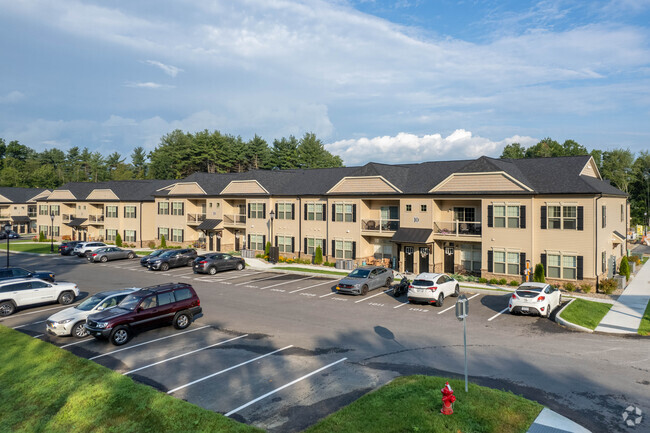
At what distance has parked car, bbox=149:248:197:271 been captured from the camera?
119ft

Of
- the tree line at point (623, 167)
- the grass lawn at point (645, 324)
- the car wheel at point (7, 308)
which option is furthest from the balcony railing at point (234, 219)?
the tree line at point (623, 167)

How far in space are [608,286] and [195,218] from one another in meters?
40.6

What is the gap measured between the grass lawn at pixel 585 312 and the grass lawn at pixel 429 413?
11.1 meters

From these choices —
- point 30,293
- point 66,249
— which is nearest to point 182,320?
point 30,293

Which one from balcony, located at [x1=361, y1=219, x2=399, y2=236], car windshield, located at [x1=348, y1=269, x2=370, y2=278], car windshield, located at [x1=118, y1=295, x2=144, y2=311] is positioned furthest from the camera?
balcony, located at [x1=361, y1=219, x2=399, y2=236]

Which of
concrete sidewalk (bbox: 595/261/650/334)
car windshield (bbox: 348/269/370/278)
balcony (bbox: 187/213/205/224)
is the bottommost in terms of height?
concrete sidewalk (bbox: 595/261/650/334)

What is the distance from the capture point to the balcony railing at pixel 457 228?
31934mm

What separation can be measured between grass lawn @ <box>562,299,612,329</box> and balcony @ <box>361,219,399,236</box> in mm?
15213

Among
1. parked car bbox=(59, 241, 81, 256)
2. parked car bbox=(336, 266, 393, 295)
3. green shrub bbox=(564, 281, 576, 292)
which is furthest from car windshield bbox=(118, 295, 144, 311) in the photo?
parked car bbox=(59, 241, 81, 256)

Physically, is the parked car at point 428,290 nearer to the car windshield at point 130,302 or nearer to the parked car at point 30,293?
the car windshield at point 130,302

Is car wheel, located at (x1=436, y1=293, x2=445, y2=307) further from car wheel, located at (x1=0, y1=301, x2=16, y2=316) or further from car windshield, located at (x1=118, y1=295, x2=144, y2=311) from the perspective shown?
car wheel, located at (x1=0, y1=301, x2=16, y2=316)

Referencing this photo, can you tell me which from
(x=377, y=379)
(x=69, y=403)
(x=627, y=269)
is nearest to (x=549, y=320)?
(x=377, y=379)

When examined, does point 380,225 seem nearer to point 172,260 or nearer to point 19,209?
point 172,260

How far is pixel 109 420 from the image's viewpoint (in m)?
10.4
